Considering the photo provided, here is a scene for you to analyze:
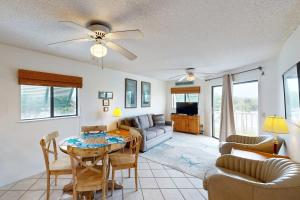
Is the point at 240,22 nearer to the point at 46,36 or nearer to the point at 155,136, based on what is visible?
the point at 46,36

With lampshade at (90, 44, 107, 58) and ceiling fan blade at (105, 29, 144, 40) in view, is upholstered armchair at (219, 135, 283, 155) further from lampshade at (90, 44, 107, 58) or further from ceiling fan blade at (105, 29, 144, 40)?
lampshade at (90, 44, 107, 58)

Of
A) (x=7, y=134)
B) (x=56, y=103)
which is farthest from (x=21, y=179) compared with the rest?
(x=56, y=103)

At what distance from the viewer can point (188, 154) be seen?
13.4 feet

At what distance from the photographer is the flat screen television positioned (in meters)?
6.47

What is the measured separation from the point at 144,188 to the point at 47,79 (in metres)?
2.79

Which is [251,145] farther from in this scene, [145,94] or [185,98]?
[185,98]

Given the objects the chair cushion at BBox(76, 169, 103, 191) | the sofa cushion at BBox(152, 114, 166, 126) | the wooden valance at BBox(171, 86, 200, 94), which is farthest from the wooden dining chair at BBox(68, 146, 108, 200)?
the wooden valance at BBox(171, 86, 200, 94)

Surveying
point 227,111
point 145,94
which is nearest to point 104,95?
point 145,94

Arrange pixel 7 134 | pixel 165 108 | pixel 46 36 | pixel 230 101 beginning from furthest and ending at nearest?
pixel 165 108 → pixel 230 101 → pixel 7 134 → pixel 46 36

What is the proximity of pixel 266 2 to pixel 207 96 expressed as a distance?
4.86 meters

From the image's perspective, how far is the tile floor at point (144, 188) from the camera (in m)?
2.32

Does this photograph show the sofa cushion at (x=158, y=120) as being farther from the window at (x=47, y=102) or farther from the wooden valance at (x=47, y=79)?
the wooden valance at (x=47, y=79)

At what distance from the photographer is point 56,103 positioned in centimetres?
345

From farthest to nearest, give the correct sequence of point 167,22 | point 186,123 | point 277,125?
point 186,123 < point 277,125 < point 167,22
